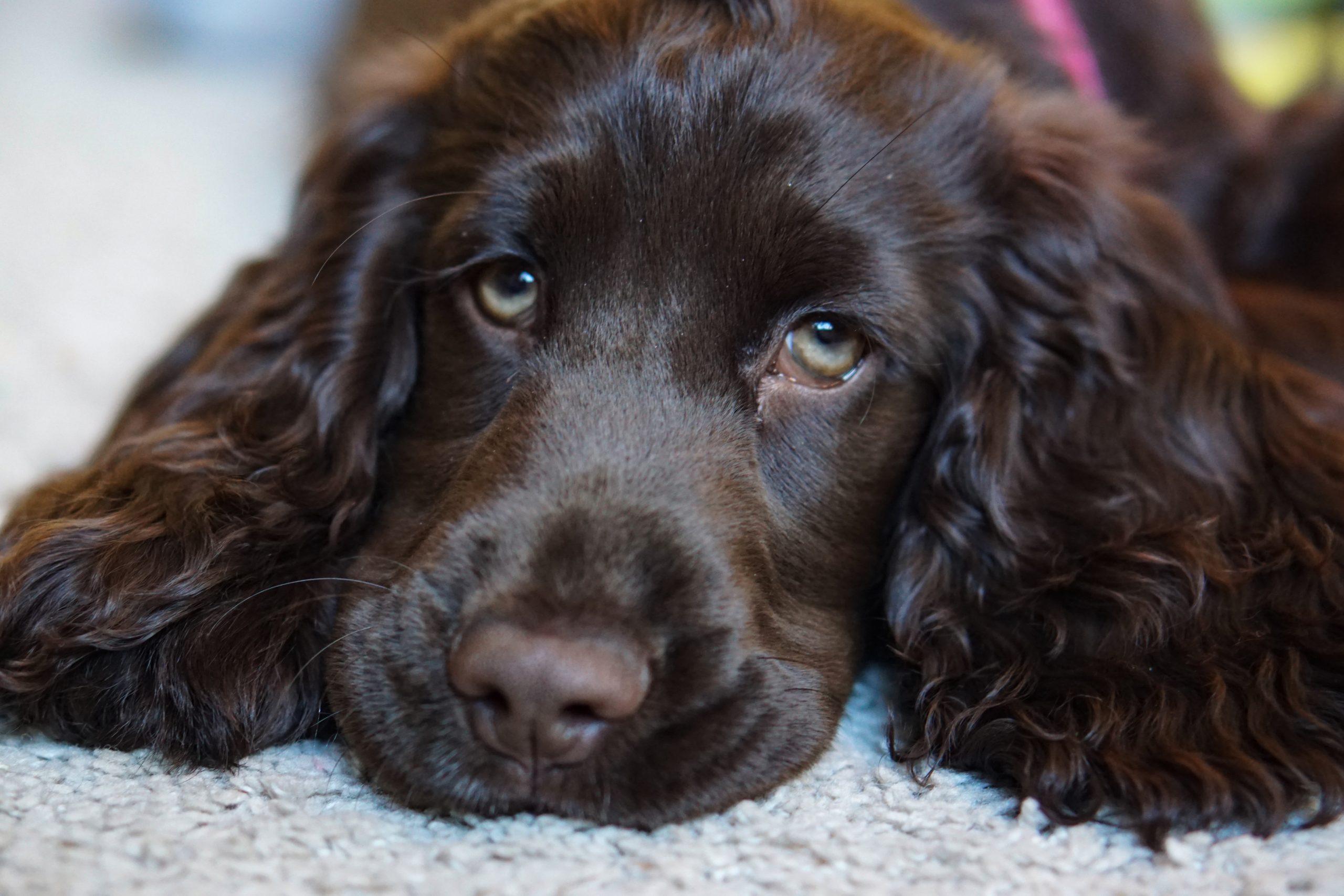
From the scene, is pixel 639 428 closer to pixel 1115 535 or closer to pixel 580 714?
pixel 580 714

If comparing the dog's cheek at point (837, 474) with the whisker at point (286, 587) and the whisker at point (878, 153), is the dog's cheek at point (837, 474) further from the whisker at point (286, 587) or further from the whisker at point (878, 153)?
the whisker at point (286, 587)

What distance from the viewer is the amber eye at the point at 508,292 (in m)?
1.42

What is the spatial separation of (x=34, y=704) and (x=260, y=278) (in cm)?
70

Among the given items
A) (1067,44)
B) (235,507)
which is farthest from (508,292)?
(1067,44)

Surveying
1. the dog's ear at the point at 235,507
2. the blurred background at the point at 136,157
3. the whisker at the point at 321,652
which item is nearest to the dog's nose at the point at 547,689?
the whisker at the point at 321,652

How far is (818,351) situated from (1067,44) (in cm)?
101

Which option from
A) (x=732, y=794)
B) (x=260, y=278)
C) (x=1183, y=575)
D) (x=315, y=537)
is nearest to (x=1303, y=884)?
(x=1183, y=575)

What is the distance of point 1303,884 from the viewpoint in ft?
3.39

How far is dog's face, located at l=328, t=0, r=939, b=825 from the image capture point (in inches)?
43.0

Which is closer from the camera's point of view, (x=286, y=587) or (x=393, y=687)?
(x=393, y=687)

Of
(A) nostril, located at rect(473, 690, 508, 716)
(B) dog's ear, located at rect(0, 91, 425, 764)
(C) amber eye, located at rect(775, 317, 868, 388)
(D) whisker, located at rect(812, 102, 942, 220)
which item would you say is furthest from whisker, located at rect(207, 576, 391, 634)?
(D) whisker, located at rect(812, 102, 942, 220)

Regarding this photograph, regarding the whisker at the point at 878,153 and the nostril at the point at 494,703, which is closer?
the nostril at the point at 494,703

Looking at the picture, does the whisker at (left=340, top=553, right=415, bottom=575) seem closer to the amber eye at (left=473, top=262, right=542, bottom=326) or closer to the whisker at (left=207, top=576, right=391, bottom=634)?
the whisker at (left=207, top=576, right=391, bottom=634)

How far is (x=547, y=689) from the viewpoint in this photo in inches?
40.6
